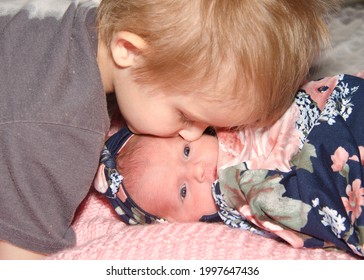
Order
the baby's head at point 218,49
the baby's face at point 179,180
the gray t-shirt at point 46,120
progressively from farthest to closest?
the baby's face at point 179,180 → the gray t-shirt at point 46,120 → the baby's head at point 218,49

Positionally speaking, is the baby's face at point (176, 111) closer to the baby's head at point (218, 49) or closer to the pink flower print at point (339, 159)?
the baby's head at point (218, 49)

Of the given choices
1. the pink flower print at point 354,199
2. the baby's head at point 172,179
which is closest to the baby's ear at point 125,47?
the baby's head at point 172,179

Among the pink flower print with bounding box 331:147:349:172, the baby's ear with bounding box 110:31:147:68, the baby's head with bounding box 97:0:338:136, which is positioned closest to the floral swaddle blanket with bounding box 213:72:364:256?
the pink flower print with bounding box 331:147:349:172

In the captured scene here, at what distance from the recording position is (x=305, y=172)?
55.4 inches

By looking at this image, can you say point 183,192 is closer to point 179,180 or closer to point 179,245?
point 179,180

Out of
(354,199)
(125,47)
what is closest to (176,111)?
(125,47)

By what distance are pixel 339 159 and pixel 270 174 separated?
A: 148mm

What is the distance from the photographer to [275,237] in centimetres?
148

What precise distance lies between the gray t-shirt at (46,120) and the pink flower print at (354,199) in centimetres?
52

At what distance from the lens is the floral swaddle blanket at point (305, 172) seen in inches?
53.9

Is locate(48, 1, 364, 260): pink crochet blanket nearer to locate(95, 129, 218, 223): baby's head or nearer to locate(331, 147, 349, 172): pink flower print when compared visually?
locate(95, 129, 218, 223): baby's head

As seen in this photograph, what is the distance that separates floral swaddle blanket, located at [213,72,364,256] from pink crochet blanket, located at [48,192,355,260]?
0.09 feet

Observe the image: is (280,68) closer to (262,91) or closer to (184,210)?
(262,91)
